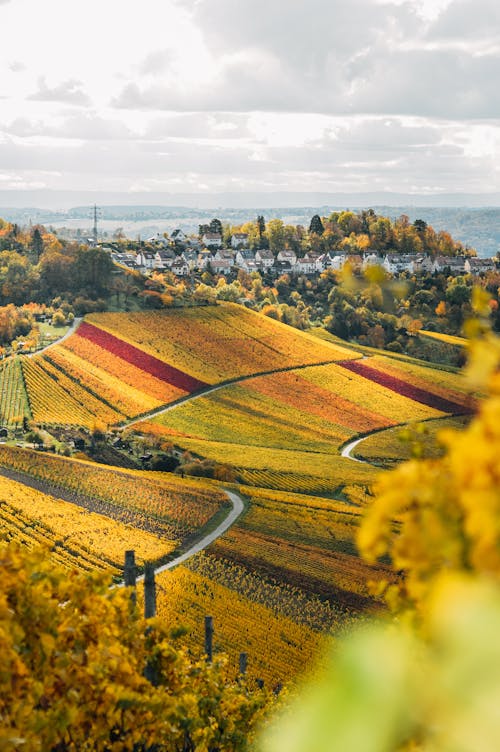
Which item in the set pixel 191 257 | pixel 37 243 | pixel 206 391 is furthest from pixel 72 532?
pixel 191 257

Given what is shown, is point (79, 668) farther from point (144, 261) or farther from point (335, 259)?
point (335, 259)

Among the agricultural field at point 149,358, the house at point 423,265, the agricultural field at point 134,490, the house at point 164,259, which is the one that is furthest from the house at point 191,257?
the agricultural field at point 134,490

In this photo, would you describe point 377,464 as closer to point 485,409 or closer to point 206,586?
point 206,586

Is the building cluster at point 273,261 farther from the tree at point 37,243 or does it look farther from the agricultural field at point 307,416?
the agricultural field at point 307,416

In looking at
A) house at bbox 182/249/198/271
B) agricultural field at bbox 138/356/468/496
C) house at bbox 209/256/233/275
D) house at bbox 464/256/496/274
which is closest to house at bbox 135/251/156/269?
house at bbox 182/249/198/271

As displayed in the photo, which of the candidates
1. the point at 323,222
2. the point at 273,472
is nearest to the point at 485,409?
the point at 273,472
